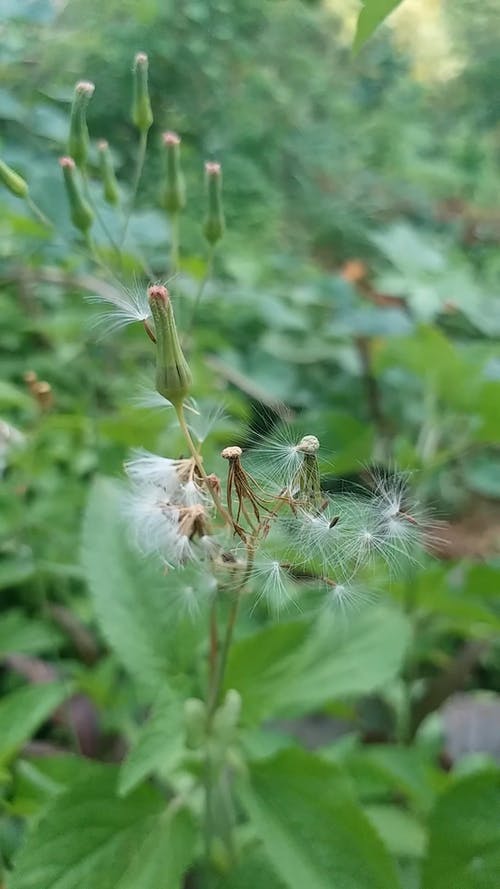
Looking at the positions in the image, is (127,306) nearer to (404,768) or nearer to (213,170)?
(213,170)

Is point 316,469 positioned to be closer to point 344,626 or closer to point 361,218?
point 344,626

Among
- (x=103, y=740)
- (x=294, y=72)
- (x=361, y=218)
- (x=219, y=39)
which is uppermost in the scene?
(x=219, y=39)

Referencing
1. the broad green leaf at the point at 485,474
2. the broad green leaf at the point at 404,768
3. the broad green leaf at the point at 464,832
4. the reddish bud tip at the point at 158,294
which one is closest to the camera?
the reddish bud tip at the point at 158,294

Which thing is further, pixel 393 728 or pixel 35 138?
pixel 35 138

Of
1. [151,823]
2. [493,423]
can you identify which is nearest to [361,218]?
[493,423]

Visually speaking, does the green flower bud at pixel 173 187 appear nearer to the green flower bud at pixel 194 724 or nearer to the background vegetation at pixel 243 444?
the background vegetation at pixel 243 444

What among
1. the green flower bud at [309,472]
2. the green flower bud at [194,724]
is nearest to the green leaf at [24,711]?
the green flower bud at [194,724]
